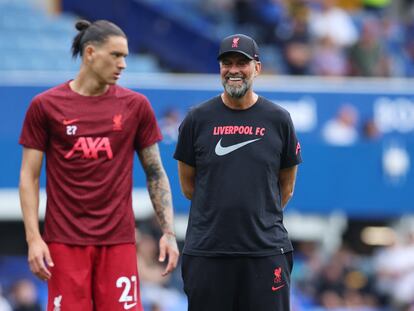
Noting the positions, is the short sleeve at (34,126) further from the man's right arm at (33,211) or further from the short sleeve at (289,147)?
the short sleeve at (289,147)

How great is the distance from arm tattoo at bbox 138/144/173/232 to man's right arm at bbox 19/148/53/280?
659mm

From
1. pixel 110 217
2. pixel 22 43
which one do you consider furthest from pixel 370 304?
pixel 110 217

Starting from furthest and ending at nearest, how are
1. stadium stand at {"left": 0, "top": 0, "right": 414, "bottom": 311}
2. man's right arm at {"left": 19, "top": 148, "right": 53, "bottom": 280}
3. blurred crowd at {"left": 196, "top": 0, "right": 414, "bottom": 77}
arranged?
blurred crowd at {"left": 196, "top": 0, "right": 414, "bottom": 77} < stadium stand at {"left": 0, "top": 0, "right": 414, "bottom": 311} < man's right arm at {"left": 19, "top": 148, "right": 53, "bottom": 280}

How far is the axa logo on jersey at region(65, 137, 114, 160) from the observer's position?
717 centimetres

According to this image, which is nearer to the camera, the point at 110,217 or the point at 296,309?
the point at 110,217

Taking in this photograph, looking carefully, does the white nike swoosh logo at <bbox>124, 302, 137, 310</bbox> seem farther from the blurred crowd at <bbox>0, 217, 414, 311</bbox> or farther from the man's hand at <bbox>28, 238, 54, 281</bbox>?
the blurred crowd at <bbox>0, 217, 414, 311</bbox>

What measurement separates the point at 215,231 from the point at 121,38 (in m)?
1.31

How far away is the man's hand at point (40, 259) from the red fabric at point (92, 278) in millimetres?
114

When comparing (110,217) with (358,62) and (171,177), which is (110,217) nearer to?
(171,177)

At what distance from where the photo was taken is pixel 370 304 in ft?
50.0

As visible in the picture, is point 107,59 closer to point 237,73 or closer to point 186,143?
point 186,143

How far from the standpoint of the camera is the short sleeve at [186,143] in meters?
7.00

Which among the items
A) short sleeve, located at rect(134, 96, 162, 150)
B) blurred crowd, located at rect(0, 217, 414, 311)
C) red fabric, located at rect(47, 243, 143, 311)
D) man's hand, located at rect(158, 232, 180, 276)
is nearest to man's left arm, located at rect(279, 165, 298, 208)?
man's hand, located at rect(158, 232, 180, 276)

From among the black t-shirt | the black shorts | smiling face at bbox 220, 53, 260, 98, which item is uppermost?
smiling face at bbox 220, 53, 260, 98
